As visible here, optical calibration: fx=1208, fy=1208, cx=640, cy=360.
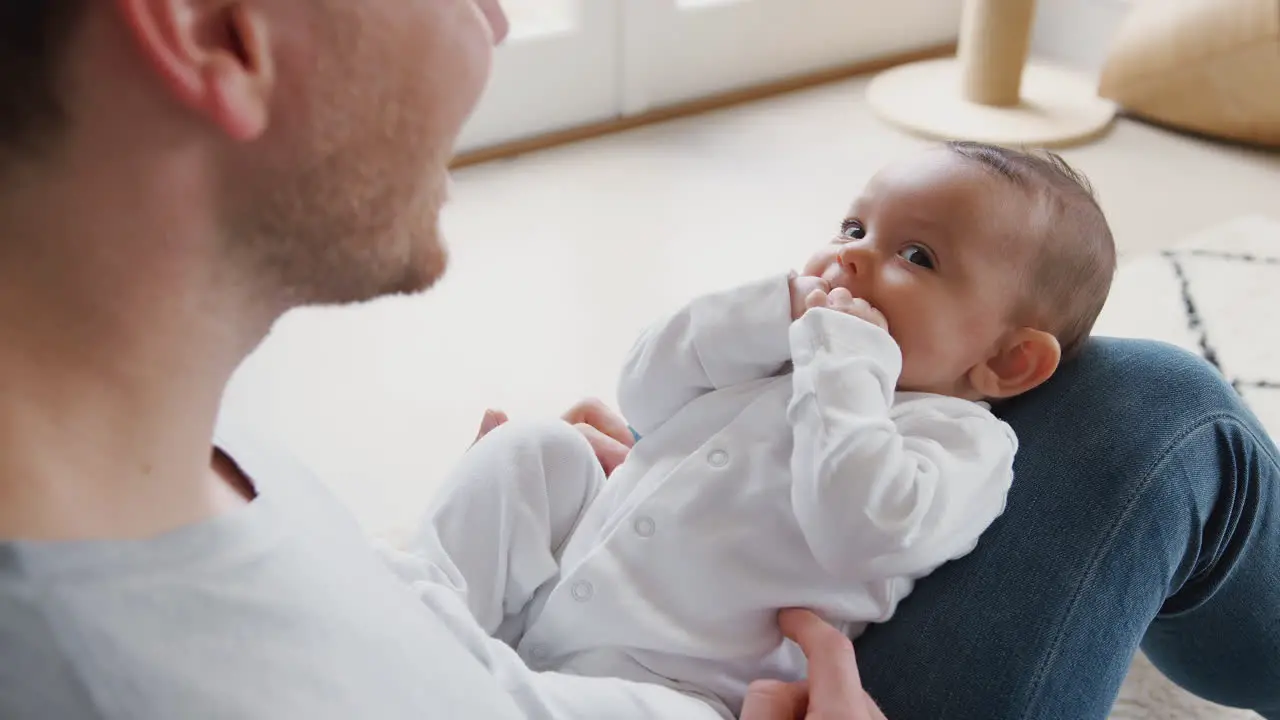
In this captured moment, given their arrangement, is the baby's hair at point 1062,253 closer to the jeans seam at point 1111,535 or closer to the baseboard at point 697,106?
the jeans seam at point 1111,535

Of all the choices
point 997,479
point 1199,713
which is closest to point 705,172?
point 1199,713

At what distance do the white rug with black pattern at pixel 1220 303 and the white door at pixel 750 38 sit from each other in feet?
4.36

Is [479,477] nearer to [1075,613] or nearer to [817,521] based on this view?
[817,521]

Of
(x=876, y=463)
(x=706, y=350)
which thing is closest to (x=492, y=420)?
(x=706, y=350)

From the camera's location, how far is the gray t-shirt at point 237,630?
59 cm

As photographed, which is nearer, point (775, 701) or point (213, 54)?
point (213, 54)

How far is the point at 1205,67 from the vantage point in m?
3.16

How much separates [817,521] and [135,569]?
56 cm

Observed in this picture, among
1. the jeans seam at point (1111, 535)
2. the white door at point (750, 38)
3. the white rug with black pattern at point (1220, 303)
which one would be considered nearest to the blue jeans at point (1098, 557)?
the jeans seam at point (1111, 535)

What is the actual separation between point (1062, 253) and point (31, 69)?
3.10 ft

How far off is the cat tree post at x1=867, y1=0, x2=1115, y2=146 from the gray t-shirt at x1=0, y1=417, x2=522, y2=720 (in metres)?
2.64

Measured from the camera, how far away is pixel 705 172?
119 inches

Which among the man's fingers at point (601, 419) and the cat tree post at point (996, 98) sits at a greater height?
the man's fingers at point (601, 419)

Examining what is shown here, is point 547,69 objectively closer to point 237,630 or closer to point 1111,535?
point 1111,535
